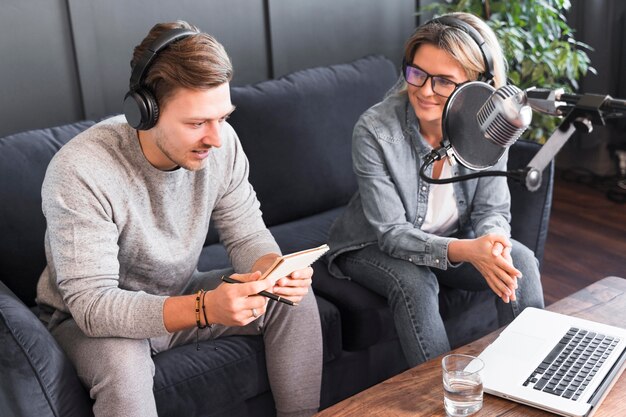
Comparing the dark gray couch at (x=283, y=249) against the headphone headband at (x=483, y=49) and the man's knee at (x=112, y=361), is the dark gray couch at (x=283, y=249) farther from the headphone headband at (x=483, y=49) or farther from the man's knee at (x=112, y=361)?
the headphone headband at (x=483, y=49)

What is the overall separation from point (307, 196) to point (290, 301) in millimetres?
920

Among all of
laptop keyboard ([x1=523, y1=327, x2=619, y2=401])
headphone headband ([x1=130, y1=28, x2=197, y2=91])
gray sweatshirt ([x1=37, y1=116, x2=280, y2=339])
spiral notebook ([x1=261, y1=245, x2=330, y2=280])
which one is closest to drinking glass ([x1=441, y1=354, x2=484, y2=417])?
laptop keyboard ([x1=523, y1=327, x2=619, y2=401])

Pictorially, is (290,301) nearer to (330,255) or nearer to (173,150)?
(173,150)

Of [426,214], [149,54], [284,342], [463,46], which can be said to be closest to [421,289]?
[426,214]

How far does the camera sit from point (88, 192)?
158cm

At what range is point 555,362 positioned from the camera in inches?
59.2

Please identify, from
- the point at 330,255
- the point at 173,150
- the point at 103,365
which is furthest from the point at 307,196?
the point at 103,365

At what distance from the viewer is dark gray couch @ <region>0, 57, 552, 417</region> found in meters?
1.55

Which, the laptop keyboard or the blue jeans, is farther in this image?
the blue jeans

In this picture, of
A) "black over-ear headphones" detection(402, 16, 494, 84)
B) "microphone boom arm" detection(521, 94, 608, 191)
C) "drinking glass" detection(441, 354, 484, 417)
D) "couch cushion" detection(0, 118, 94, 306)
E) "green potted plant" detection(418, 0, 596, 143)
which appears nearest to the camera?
"microphone boom arm" detection(521, 94, 608, 191)

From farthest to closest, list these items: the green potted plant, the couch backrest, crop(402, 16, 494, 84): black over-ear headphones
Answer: the green potted plant
the couch backrest
crop(402, 16, 494, 84): black over-ear headphones

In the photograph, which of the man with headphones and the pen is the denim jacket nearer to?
the man with headphones

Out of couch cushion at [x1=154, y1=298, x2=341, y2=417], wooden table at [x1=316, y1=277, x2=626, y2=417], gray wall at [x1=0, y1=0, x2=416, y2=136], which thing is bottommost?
couch cushion at [x1=154, y1=298, x2=341, y2=417]

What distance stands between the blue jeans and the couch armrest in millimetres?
761
